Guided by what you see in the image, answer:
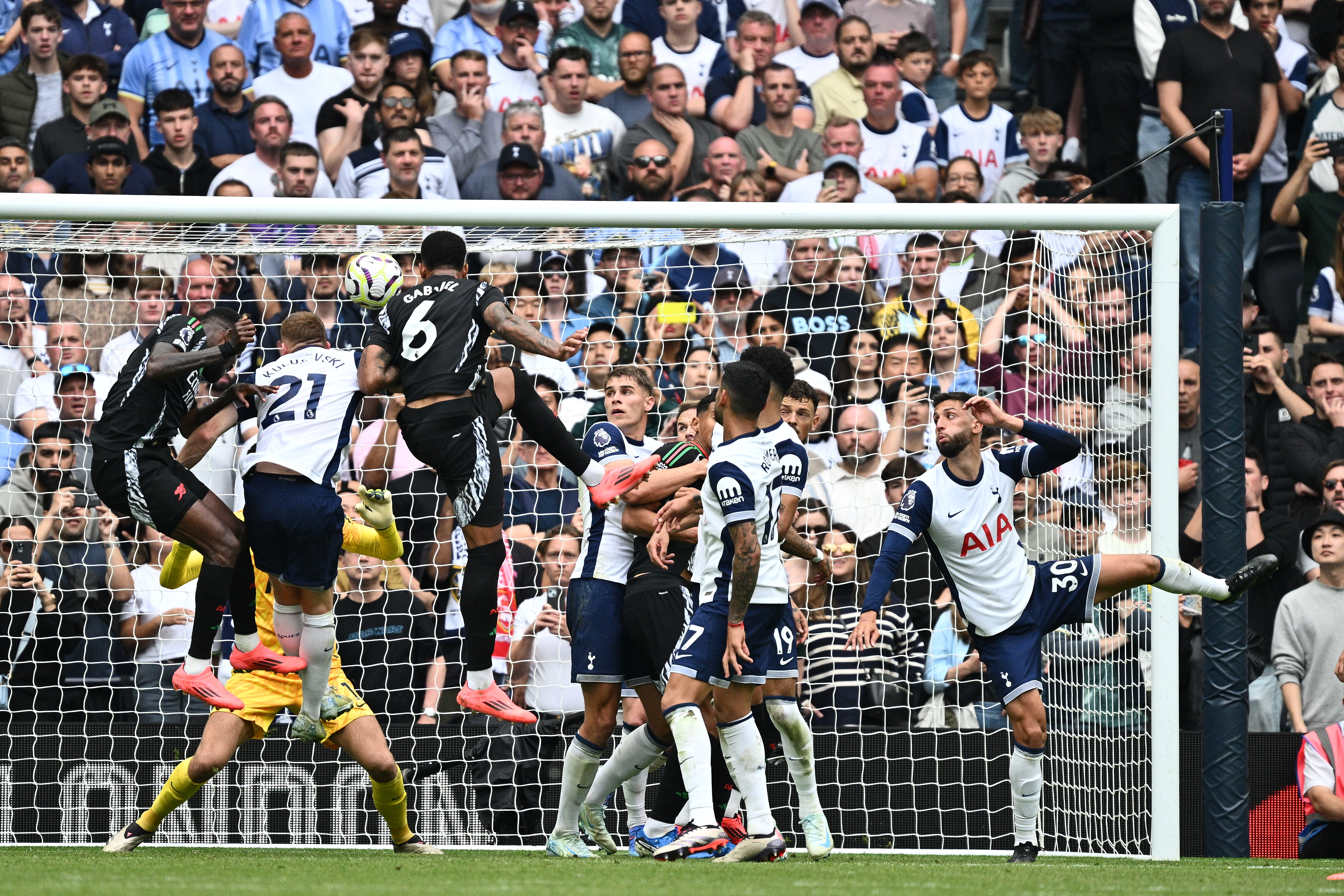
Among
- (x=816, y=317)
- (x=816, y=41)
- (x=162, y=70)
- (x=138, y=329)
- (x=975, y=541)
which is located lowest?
(x=975, y=541)

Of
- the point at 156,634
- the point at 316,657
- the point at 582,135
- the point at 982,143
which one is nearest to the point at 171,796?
the point at 316,657

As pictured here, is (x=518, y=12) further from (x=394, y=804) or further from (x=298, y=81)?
(x=394, y=804)

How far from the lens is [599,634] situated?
24.9 feet

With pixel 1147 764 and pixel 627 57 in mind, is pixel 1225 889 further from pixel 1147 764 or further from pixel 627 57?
pixel 627 57

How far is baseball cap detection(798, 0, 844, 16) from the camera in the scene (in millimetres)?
12875

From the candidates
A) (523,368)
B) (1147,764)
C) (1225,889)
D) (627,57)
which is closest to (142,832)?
(523,368)

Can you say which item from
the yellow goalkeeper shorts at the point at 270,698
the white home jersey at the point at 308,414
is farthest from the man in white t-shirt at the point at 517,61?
the yellow goalkeeper shorts at the point at 270,698

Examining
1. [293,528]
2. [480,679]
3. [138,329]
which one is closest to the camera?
[293,528]

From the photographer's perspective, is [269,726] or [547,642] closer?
[269,726]

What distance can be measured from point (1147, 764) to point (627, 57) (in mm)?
6994

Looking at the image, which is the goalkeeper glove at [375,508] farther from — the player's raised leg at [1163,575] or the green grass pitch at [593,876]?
the player's raised leg at [1163,575]

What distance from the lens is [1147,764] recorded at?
29.1 feet

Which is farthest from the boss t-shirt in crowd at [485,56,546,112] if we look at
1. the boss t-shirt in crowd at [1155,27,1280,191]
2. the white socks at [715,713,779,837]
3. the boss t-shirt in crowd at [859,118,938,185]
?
the white socks at [715,713,779,837]

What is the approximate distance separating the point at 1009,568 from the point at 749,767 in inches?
72.3
